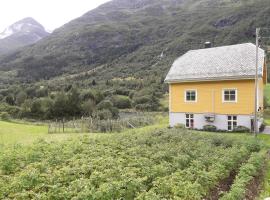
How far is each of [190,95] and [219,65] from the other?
4433mm

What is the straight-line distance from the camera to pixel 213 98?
110ft

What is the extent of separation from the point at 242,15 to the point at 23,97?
4666 inches

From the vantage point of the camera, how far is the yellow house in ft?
104

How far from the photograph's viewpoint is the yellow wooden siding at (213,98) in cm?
3158

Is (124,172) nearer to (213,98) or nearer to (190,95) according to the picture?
(213,98)

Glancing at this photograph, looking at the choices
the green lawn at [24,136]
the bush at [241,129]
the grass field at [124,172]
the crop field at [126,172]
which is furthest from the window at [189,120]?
the crop field at [126,172]

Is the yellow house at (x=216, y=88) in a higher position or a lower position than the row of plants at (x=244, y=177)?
higher

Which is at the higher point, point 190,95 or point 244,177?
point 190,95

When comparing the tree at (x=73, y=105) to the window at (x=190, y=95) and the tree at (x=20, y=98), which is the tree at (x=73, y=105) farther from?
the window at (x=190, y=95)

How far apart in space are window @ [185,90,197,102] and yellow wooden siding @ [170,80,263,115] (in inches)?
13.4

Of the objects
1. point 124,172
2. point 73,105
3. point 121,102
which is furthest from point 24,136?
point 121,102

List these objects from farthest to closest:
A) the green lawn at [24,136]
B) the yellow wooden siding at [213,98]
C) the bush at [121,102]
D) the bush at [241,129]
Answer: the bush at [121,102] → the yellow wooden siding at [213,98] → the bush at [241,129] → the green lawn at [24,136]

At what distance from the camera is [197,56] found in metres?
38.6

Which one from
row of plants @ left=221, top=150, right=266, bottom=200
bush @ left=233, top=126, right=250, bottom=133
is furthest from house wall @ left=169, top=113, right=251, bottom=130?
row of plants @ left=221, top=150, right=266, bottom=200
